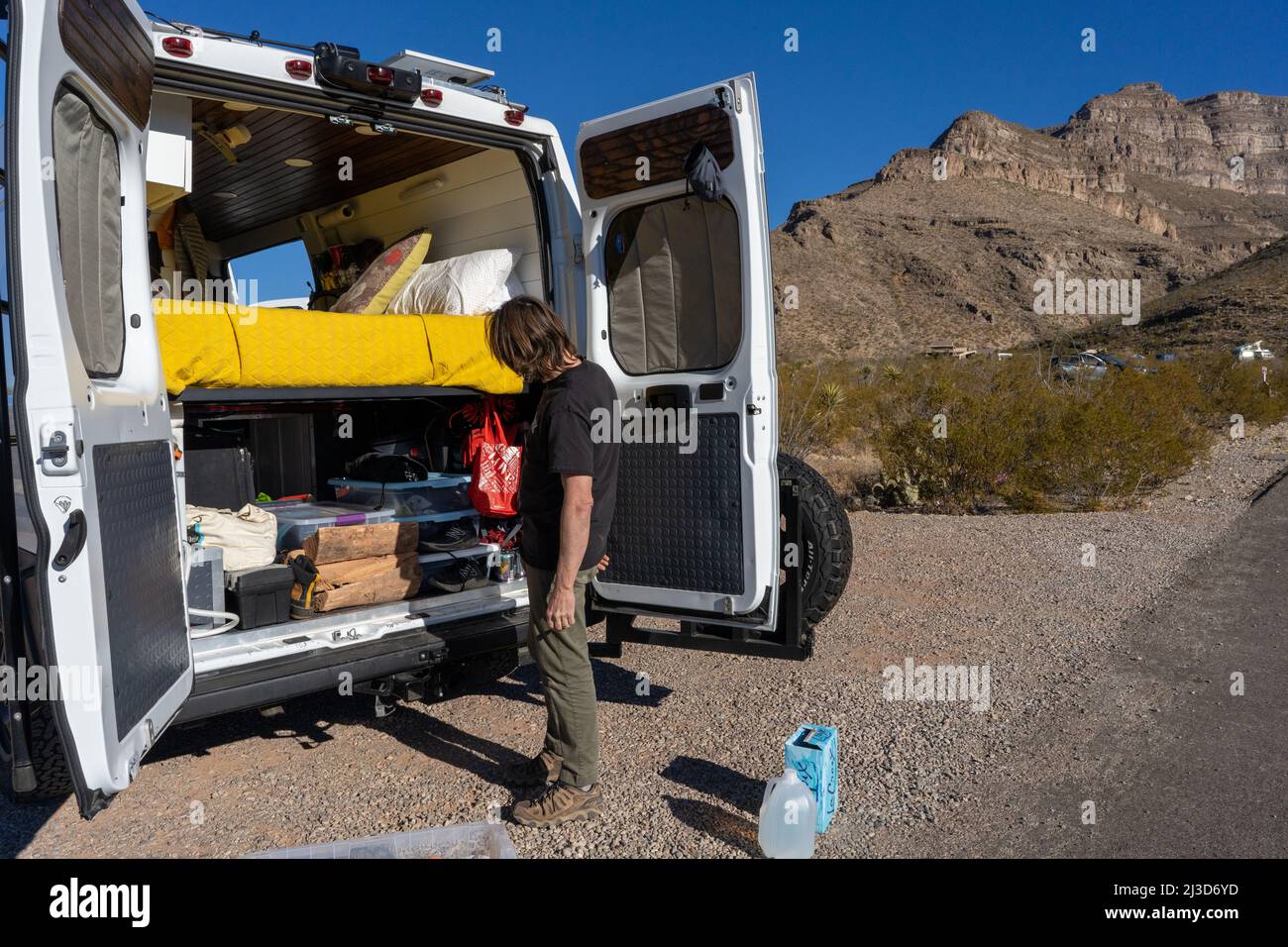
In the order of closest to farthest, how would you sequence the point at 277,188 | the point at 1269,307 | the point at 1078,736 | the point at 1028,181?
the point at 1078,736, the point at 277,188, the point at 1269,307, the point at 1028,181

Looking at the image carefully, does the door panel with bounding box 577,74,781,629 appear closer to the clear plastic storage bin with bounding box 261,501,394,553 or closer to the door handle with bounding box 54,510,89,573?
the clear plastic storage bin with bounding box 261,501,394,553

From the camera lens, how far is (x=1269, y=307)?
34.1 meters

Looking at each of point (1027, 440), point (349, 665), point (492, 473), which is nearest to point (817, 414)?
point (1027, 440)

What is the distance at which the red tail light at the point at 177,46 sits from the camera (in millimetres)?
3205

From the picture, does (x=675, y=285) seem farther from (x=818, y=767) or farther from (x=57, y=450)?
(x=57, y=450)

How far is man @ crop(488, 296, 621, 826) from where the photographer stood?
121 inches

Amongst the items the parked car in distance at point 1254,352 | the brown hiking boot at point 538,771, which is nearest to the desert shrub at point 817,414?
the brown hiking boot at point 538,771

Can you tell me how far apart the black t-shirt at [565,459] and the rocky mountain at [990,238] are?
2795 cm

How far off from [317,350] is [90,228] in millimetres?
1193

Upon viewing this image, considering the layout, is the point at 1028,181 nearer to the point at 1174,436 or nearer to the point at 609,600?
the point at 1174,436

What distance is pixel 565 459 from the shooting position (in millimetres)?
3006

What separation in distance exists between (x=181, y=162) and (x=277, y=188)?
2.11 metres

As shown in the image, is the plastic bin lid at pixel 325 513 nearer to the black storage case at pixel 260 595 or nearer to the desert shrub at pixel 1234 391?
the black storage case at pixel 260 595

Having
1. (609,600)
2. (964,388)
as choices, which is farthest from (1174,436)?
(609,600)
